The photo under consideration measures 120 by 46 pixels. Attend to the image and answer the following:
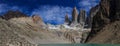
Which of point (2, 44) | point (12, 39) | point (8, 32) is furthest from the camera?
point (8, 32)

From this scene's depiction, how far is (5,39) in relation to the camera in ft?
174

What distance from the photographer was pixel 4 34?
5731cm

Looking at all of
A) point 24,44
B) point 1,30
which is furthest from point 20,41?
point 1,30

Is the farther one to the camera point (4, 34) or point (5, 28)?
point (5, 28)

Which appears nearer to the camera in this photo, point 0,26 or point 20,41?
point 20,41

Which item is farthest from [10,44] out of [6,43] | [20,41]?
[20,41]

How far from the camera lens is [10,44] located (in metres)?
51.6

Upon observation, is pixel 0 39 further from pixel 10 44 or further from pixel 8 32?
pixel 8 32

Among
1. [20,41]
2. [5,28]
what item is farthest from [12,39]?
[5,28]

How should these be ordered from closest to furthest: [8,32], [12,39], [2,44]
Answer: [2,44] < [12,39] < [8,32]

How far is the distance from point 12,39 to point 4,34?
2.95 meters

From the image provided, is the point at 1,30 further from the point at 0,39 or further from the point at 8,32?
the point at 0,39

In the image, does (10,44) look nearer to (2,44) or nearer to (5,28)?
(2,44)

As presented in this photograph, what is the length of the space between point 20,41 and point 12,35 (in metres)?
2.43
